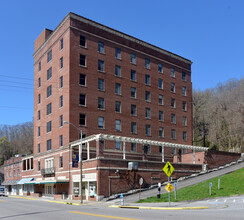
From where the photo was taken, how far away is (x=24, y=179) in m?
64.2

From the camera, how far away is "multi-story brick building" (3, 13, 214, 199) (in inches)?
1748

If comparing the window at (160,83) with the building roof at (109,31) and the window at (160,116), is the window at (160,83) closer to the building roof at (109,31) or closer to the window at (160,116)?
the window at (160,116)

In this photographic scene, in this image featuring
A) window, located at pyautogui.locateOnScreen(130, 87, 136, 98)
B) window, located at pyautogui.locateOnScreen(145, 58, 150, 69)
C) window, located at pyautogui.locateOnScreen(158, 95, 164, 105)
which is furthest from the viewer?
window, located at pyautogui.locateOnScreen(158, 95, 164, 105)

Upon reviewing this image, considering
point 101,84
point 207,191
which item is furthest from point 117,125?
point 207,191

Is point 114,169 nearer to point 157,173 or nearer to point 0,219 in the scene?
point 157,173

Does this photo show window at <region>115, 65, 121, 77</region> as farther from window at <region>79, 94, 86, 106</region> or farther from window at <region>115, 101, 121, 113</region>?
window at <region>79, 94, 86, 106</region>

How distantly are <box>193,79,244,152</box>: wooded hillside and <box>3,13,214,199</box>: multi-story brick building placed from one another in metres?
14.4

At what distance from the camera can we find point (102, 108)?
52156 mm

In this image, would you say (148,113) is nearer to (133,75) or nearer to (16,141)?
(133,75)

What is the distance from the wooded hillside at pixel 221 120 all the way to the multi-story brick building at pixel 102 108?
47.3ft

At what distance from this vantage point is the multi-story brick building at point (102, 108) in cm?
4441

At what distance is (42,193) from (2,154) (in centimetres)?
7655

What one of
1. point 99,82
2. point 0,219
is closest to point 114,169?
point 99,82

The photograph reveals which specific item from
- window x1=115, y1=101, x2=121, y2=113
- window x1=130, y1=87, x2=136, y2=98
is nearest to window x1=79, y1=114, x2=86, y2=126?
window x1=115, y1=101, x2=121, y2=113
